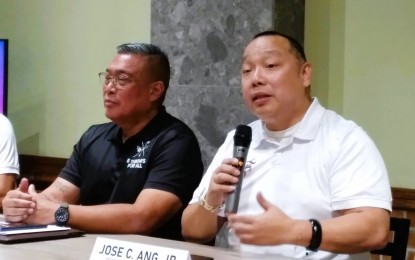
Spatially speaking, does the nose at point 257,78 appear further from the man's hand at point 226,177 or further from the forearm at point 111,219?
the forearm at point 111,219

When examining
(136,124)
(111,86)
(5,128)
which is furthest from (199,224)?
(5,128)

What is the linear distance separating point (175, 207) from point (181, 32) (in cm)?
106

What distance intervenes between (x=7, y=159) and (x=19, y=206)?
0.89m

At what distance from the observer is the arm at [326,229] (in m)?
1.61

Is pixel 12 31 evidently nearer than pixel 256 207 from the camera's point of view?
No

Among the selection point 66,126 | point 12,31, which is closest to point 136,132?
point 66,126

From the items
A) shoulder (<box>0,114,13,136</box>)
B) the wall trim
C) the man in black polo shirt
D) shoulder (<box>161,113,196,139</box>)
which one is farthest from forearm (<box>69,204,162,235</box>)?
the wall trim

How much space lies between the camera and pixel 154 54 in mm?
2486

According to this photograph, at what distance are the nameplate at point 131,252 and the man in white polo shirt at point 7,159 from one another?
1.38 metres

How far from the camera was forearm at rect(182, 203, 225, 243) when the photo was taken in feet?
6.40

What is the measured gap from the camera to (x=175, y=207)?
222cm

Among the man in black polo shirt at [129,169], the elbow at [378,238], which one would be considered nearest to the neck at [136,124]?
the man in black polo shirt at [129,169]

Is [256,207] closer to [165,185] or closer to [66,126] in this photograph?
[165,185]

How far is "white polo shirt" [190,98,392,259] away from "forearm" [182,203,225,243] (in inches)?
2.2
